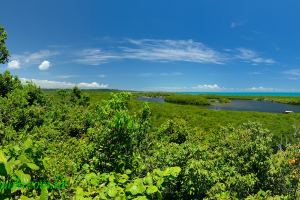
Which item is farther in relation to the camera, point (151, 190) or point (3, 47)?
point (3, 47)

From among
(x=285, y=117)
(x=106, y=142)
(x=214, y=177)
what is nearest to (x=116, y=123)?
(x=106, y=142)

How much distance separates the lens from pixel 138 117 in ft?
37.6

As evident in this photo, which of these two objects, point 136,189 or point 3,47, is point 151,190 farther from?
point 3,47


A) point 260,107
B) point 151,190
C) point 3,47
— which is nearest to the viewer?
point 151,190

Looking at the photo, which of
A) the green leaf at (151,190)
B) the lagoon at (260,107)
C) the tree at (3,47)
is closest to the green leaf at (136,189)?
the green leaf at (151,190)

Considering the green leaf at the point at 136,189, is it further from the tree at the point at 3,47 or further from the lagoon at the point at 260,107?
the lagoon at the point at 260,107

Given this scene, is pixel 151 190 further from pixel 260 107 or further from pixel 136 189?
pixel 260 107

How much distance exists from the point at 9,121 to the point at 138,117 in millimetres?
14136

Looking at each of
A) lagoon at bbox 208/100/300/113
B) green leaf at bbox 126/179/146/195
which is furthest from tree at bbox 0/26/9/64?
lagoon at bbox 208/100/300/113

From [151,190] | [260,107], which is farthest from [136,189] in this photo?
[260,107]

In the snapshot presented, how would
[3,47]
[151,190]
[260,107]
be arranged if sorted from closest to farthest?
[151,190], [3,47], [260,107]

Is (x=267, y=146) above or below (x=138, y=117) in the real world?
below

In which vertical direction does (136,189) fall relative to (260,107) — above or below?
above

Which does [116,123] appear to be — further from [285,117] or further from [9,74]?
[285,117]
